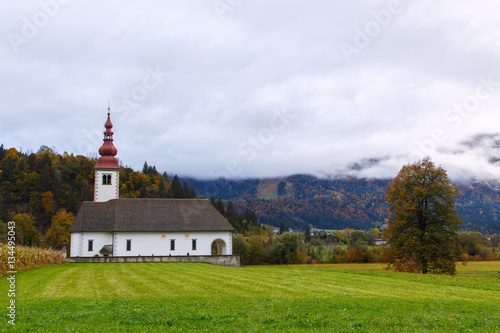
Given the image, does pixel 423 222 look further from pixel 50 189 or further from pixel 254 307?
pixel 50 189

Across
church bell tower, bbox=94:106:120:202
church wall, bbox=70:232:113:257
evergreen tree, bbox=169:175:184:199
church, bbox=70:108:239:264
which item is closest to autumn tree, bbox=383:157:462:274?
church, bbox=70:108:239:264

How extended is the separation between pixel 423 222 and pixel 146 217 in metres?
27.8

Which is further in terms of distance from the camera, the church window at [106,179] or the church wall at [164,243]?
the church window at [106,179]

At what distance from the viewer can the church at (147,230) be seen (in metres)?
44.2

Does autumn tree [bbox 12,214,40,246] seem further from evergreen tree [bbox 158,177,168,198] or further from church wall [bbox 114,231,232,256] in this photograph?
church wall [bbox 114,231,232,256]

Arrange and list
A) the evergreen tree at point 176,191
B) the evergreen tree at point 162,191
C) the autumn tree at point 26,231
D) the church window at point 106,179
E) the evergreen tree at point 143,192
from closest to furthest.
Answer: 1. the church window at point 106,179
2. the autumn tree at point 26,231
3. the evergreen tree at point 143,192
4. the evergreen tree at point 176,191
5. the evergreen tree at point 162,191

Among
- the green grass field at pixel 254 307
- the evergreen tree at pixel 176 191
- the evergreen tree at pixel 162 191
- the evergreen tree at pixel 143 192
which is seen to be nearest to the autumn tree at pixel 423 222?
the green grass field at pixel 254 307

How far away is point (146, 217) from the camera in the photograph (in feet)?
150

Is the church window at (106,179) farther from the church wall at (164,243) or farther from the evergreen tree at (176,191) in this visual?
the evergreen tree at (176,191)

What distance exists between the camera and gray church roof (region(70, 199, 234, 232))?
147ft

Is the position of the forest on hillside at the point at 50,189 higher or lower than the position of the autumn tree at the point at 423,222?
higher

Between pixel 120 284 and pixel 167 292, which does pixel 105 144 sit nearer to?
pixel 120 284

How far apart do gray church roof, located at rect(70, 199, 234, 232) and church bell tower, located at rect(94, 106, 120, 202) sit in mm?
3970

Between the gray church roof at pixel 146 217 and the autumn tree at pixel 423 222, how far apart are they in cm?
1840
